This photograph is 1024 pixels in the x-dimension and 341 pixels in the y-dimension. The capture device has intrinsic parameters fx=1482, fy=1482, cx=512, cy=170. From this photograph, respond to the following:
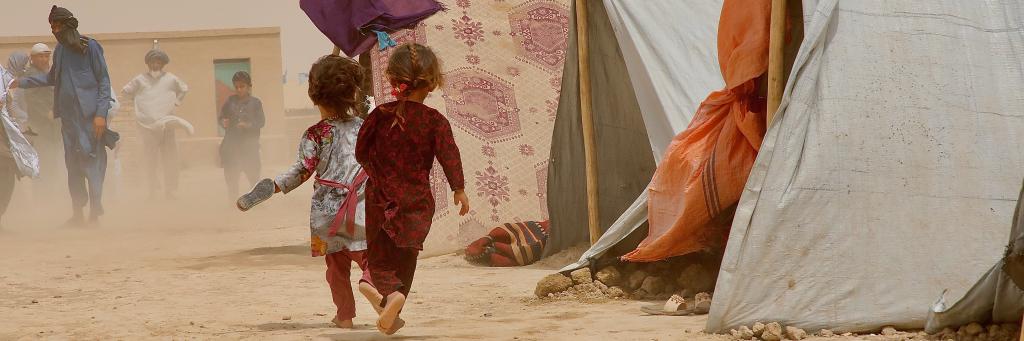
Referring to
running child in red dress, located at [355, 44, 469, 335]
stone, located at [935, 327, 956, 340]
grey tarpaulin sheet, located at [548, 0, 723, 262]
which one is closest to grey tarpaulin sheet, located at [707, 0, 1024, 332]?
stone, located at [935, 327, 956, 340]

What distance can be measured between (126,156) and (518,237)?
1499cm

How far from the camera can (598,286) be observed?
6.41 metres

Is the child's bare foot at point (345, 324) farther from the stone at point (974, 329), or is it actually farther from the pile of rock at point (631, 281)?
the stone at point (974, 329)

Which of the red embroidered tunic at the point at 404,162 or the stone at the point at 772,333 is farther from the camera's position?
the red embroidered tunic at the point at 404,162

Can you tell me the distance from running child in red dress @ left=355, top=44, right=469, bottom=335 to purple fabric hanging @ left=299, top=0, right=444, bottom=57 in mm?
3979

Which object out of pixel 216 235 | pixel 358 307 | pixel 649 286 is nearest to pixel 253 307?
pixel 358 307

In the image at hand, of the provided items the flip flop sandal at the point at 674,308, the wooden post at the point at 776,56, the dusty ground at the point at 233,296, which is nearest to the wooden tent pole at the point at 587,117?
the dusty ground at the point at 233,296

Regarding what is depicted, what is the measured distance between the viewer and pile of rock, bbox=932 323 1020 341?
4449 millimetres

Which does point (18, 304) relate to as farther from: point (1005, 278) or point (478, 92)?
point (1005, 278)

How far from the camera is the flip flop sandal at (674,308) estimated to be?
5781mm

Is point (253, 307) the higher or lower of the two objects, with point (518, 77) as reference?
lower

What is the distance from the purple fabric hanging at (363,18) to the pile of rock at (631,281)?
298 cm

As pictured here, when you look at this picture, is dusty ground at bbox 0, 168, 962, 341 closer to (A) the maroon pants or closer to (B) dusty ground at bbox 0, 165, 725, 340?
(B) dusty ground at bbox 0, 165, 725, 340

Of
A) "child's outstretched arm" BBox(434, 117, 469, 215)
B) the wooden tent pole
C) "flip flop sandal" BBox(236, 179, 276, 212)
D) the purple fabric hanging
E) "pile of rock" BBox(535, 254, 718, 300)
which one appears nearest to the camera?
"child's outstretched arm" BBox(434, 117, 469, 215)
